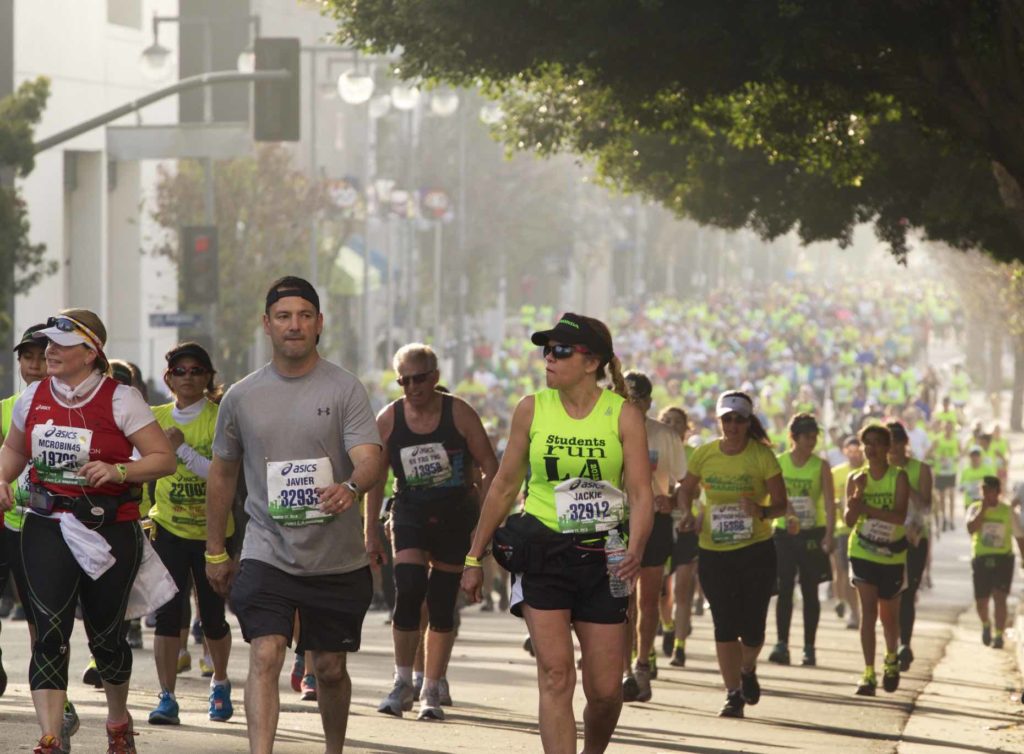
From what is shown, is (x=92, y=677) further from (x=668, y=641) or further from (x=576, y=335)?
(x=668, y=641)

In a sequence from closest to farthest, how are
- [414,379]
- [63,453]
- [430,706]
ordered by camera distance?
1. [63,453]
2. [414,379]
3. [430,706]

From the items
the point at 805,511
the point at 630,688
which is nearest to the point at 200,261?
the point at 805,511

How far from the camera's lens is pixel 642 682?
486 inches

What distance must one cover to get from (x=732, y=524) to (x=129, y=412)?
5.01 metres

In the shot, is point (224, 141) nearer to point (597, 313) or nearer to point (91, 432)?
point (91, 432)

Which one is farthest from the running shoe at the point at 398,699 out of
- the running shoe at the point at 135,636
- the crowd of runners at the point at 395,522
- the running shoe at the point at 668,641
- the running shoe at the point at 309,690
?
the running shoe at the point at 668,641

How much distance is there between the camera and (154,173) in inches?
1683

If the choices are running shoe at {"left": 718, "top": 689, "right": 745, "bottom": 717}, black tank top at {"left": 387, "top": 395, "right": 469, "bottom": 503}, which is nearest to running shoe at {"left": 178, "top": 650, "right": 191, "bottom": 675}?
black tank top at {"left": 387, "top": 395, "right": 469, "bottom": 503}

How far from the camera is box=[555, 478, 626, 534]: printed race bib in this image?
7559 millimetres

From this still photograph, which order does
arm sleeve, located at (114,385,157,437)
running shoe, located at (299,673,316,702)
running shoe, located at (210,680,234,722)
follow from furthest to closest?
1. running shoe, located at (299,673,316,702)
2. running shoe, located at (210,680,234,722)
3. arm sleeve, located at (114,385,157,437)

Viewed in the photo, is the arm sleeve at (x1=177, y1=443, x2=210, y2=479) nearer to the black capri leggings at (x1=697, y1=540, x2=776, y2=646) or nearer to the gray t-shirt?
the gray t-shirt

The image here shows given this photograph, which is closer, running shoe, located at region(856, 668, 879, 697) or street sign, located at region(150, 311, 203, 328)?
running shoe, located at region(856, 668, 879, 697)

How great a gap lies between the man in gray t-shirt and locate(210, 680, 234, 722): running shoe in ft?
7.32

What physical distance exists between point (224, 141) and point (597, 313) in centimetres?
8084
